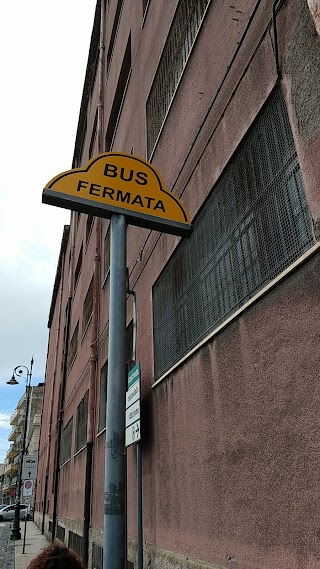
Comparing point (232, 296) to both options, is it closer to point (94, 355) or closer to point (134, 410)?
point (134, 410)

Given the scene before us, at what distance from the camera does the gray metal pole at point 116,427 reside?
2375 millimetres

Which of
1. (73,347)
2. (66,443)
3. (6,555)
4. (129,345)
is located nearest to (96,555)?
(129,345)

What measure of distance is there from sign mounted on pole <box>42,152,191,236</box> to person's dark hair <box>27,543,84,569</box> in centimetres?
198

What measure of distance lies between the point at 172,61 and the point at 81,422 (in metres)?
10.3

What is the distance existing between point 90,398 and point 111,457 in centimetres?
934

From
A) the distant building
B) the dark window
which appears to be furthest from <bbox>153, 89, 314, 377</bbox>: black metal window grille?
the distant building

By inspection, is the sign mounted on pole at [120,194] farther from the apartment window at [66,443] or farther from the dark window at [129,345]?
the apartment window at [66,443]

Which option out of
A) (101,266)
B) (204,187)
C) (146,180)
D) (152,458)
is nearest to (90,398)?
(101,266)

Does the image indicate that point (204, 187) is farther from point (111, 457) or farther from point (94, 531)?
point (94, 531)

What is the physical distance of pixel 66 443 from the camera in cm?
1744

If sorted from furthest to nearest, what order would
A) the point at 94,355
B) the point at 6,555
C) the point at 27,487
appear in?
1. the point at 27,487
2. the point at 6,555
3. the point at 94,355

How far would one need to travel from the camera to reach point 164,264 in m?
6.39

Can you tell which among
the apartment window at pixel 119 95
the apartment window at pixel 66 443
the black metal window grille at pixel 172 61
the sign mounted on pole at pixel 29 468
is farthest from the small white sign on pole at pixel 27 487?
the black metal window grille at pixel 172 61

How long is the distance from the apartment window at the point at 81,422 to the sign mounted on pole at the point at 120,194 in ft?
34.2
